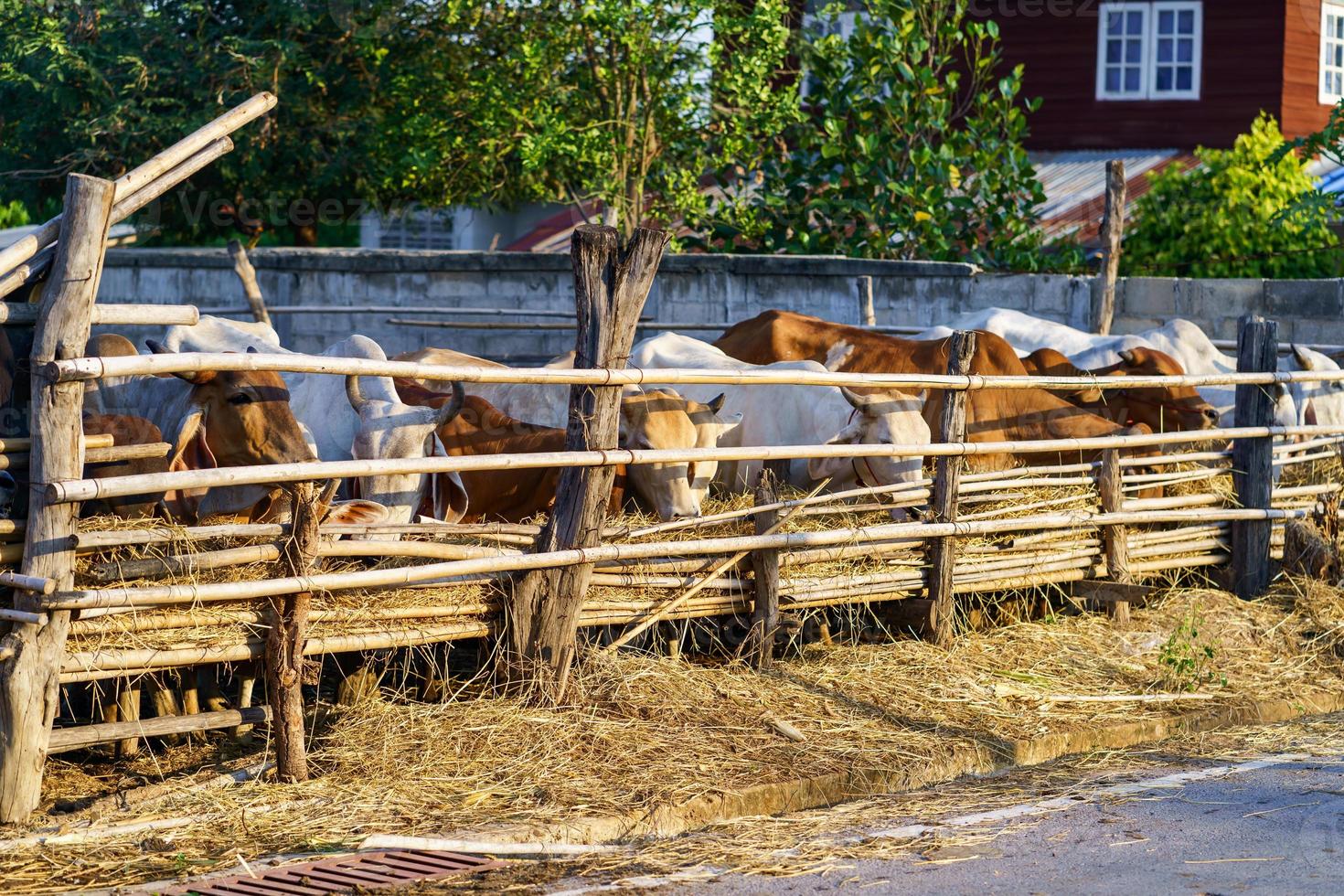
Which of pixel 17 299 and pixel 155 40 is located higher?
pixel 155 40

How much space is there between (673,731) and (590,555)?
622 millimetres

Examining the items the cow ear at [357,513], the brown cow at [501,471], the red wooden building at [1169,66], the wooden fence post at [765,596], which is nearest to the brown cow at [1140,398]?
the wooden fence post at [765,596]

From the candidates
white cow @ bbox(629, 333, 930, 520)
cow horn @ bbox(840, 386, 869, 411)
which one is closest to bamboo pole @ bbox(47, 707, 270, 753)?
white cow @ bbox(629, 333, 930, 520)

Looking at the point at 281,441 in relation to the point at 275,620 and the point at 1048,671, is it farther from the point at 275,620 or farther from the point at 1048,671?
the point at 1048,671

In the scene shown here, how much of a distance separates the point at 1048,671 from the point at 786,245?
6.76 meters

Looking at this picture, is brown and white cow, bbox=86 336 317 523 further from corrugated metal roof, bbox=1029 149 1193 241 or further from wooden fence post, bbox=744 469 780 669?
corrugated metal roof, bbox=1029 149 1193 241

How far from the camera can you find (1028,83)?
733 inches

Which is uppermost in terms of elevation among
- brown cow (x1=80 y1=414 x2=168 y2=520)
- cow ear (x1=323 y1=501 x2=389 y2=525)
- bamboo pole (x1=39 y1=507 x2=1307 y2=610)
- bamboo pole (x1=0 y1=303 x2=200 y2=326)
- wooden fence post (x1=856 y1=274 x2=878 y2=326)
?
wooden fence post (x1=856 y1=274 x2=878 y2=326)

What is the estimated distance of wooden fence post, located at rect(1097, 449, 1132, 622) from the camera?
23.0 feet

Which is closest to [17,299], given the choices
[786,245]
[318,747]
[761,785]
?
[318,747]

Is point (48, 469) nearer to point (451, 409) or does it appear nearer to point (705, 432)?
point (451, 409)

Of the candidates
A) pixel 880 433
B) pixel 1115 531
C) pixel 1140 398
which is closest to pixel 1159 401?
pixel 1140 398

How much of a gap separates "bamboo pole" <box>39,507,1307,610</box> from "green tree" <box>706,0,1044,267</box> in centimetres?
480

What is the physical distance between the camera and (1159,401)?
823 centimetres
